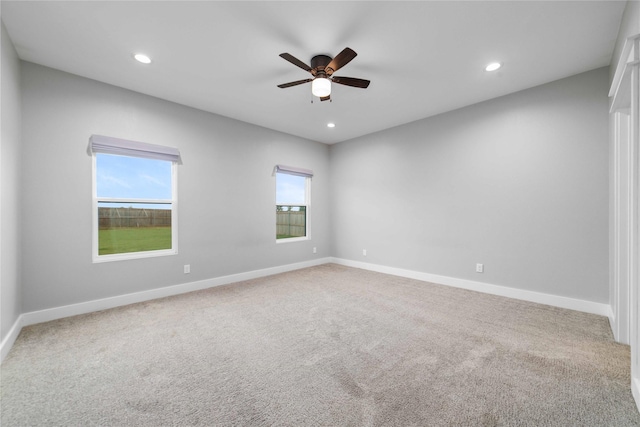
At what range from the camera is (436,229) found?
4.14 m

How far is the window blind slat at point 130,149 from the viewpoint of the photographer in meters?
2.98

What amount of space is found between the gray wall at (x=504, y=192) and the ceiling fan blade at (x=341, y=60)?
8.09ft

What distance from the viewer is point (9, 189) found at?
7.41 ft

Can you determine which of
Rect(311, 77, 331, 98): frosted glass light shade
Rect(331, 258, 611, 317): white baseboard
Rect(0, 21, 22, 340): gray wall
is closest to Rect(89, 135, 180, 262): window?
Rect(0, 21, 22, 340): gray wall

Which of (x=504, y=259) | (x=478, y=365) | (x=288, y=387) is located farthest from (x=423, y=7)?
(x=504, y=259)

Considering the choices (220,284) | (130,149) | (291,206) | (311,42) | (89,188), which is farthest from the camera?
(291,206)

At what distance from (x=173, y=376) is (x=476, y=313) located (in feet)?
9.96

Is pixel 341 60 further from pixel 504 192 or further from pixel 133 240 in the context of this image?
pixel 133 240

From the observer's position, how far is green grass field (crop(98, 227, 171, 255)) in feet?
10.3

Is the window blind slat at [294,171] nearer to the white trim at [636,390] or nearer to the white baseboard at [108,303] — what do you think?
the white baseboard at [108,303]

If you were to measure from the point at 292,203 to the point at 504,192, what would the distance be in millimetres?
3585

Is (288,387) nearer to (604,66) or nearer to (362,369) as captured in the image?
(362,369)

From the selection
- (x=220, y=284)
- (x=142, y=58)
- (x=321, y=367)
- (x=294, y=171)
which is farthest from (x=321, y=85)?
(x=220, y=284)

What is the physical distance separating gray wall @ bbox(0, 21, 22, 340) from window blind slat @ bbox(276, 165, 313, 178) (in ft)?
10.5
